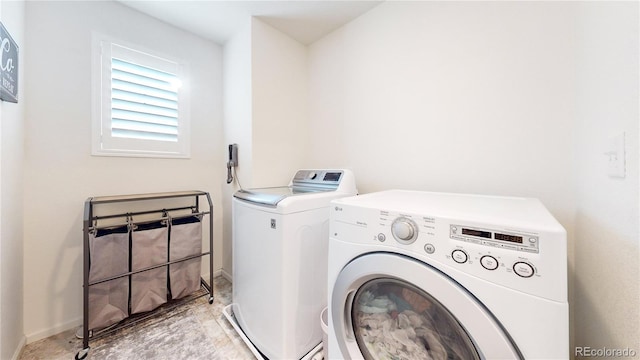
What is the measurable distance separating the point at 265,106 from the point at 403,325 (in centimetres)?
167

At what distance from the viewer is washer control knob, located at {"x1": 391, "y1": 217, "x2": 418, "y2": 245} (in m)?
0.63

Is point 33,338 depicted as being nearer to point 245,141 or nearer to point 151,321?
point 151,321

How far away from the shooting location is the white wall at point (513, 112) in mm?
601

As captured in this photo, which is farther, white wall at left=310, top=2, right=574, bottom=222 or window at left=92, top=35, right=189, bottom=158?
window at left=92, top=35, right=189, bottom=158

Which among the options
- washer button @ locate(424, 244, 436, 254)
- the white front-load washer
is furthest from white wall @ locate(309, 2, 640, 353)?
washer button @ locate(424, 244, 436, 254)

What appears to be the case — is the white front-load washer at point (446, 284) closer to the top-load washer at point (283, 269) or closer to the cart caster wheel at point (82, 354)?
the top-load washer at point (283, 269)

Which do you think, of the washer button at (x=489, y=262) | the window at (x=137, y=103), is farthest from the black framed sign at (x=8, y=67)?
the washer button at (x=489, y=262)

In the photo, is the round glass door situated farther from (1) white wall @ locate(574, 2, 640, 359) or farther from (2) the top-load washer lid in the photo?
(2) the top-load washer lid

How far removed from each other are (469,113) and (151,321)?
7.78 ft

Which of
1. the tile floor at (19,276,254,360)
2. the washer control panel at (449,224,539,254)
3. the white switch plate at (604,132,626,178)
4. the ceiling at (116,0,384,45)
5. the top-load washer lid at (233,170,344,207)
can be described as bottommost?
the tile floor at (19,276,254,360)

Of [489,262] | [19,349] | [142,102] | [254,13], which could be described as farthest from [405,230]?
[19,349]

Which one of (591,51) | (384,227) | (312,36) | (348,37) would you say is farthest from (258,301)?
(312,36)

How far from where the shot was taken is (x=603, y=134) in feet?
2.24

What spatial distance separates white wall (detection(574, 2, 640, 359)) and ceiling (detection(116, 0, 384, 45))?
4.22 ft
